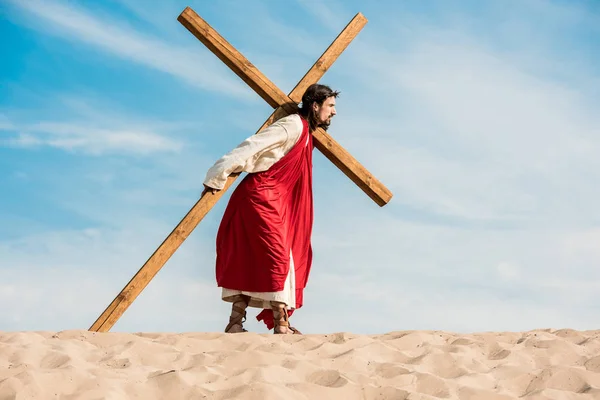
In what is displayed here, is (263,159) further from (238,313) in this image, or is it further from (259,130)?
(238,313)

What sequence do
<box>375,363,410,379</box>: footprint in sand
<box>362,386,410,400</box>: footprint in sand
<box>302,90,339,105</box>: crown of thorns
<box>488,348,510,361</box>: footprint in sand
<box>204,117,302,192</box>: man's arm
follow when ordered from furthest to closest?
<box>302,90,339,105</box>: crown of thorns
<box>204,117,302,192</box>: man's arm
<box>488,348,510,361</box>: footprint in sand
<box>375,363,410,379</box>: footprint in sand
<box>362,386,410,400</box>: footprint in sand

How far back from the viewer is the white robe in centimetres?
668

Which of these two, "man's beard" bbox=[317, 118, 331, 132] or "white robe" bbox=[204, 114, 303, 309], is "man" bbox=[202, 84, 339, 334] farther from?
"man's beard" bbox=[317, 118, 331, 132]

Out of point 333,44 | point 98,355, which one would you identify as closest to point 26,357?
point 98,355

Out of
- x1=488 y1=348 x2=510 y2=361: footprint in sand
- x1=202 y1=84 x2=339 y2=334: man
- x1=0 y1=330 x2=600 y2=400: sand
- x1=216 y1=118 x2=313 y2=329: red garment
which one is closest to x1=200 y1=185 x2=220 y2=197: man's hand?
x1=202 y1=84 x2=339 y2=334: man

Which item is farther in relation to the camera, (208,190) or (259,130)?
(259,130)

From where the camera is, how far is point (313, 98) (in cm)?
716

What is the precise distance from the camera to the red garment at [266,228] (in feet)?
22.0

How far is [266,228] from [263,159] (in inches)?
22.8

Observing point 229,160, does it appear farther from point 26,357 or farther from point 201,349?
point 26,357

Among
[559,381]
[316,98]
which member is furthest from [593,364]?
[316,98]

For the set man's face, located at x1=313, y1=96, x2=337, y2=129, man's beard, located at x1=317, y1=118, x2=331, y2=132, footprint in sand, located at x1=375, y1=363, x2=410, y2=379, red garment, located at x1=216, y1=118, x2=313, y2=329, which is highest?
man's face, located at x1=313, y1=96, x2=337, y2=129

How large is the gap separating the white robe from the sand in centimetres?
67

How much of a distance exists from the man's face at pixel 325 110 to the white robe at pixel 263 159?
275 millimetres
